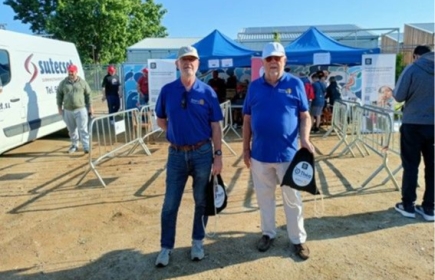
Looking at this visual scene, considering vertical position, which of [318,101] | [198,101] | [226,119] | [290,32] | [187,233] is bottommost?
[187,233]

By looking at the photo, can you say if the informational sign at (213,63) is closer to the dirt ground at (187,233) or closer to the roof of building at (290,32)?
the dirt ground at (187,233)

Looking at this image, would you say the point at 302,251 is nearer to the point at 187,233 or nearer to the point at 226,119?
the point at 187,233

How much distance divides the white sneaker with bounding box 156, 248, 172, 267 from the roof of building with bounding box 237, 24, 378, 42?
1459cm

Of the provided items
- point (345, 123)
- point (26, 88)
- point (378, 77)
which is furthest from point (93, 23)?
point (345, 123)

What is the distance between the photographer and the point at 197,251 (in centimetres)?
344

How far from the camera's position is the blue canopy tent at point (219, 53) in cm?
1041

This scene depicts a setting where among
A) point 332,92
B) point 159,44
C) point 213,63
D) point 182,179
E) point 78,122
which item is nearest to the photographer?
point 182,179

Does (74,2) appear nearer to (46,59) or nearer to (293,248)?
(46,59)

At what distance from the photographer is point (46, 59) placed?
30.0 feet

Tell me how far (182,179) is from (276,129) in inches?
36.6

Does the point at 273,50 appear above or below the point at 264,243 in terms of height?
above

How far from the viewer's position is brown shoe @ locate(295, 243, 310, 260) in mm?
3420

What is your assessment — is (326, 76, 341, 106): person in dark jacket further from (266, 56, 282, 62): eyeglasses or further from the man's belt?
the man's belt

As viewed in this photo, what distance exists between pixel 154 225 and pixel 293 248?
1.60m
